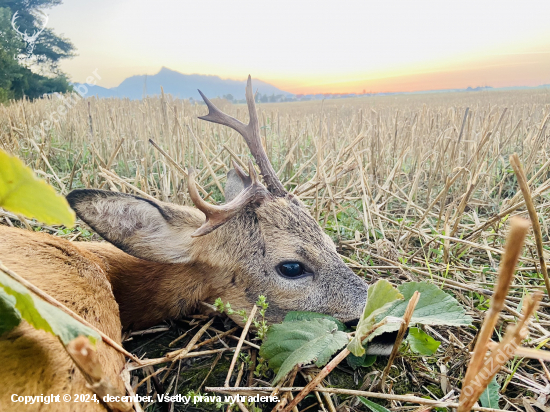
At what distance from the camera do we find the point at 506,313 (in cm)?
245

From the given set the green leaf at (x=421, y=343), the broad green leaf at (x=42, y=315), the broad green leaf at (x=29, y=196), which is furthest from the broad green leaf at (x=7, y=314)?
the green leaf at (x=421, y=343)

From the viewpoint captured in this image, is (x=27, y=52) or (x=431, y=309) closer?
(x=431, y=309)

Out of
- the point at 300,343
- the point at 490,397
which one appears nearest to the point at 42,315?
the point at 300,343

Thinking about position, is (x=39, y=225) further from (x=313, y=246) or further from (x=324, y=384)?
(x=324, y=384)

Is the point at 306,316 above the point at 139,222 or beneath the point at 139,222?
beneath

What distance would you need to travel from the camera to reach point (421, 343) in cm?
175

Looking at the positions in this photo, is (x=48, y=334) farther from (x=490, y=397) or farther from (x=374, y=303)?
(x=490, y=397)

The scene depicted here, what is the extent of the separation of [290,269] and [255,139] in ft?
3.35

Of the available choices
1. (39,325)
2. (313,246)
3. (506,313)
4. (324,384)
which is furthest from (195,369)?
(506,313)

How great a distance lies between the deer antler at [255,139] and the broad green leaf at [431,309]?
1.06 m

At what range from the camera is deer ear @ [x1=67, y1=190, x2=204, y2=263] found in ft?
6.70

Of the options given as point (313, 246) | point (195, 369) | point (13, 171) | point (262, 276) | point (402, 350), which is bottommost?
point (195, 369)

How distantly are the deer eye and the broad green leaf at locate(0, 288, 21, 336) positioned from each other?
1461mm

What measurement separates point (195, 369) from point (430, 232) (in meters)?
A: 2.80
